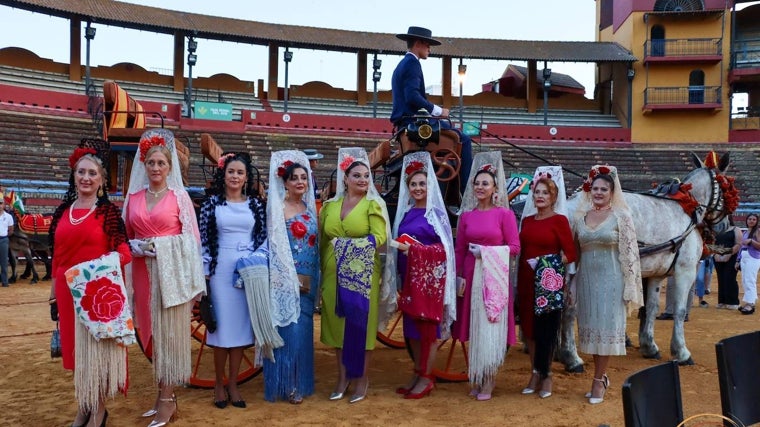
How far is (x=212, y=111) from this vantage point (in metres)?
23.9

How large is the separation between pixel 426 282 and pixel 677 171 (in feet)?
79.3

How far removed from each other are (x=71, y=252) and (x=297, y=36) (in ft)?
82.3

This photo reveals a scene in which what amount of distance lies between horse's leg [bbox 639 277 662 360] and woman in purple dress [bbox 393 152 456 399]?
8.14 feet

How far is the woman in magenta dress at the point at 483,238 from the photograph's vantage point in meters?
4.84

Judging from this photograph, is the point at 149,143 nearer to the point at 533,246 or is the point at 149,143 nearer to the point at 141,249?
the point at 141,249

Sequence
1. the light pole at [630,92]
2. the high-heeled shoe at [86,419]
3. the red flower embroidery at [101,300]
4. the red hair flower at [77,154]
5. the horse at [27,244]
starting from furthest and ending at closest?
the light pole at [630,92], the horse at [27,244], the high-heeled shoe at [86,419], the red hair flower at [77,154], the red flower embroidery at [101,300]

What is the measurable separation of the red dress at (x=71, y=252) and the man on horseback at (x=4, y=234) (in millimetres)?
9301

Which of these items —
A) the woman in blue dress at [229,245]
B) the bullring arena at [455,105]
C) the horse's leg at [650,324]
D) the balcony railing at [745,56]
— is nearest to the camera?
the woman in blue dress at [229,245]

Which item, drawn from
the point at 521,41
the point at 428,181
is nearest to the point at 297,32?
the point at 521,41

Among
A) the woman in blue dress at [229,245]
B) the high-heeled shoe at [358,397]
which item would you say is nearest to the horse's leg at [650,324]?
the high-heeled shoe at [358,397]

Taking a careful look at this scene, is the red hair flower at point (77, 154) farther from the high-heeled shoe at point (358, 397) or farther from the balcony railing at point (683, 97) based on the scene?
the balcony railing at point (683, 97)

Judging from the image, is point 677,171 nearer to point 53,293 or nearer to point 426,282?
point 426,282

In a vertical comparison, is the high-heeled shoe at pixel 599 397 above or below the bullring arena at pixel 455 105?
below

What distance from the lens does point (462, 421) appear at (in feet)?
14.2
